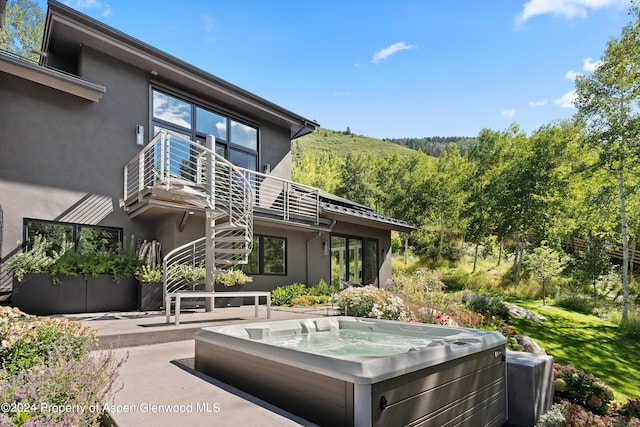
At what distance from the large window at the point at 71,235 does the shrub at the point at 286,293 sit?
4.04 m

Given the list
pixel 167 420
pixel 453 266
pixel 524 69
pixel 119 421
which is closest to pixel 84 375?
pixel 119 421

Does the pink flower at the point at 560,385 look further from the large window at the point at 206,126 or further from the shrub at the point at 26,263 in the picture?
the large window at the point at 206,126

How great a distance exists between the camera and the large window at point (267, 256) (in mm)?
11047

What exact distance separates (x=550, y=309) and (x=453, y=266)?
974 centimetres

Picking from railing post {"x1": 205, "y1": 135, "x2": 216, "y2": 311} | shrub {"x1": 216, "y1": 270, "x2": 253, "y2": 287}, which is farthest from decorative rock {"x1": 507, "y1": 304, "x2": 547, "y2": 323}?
railing post {"x1": 205, "y1": 135, "x2": 216, "y2": 311}

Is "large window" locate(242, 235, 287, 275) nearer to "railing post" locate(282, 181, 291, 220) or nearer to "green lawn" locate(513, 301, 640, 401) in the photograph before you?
"railing post" locate(282, 181, 291, 220)

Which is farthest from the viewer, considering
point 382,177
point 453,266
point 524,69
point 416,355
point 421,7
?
point 382,177

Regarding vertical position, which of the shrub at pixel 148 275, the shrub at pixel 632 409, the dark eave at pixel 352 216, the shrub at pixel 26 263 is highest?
the dark eave at pixel 352 216

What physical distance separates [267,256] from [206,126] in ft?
13.1

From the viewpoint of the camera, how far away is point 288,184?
11.7 m

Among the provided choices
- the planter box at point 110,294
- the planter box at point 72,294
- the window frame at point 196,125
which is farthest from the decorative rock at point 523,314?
the planter box at point 72,294

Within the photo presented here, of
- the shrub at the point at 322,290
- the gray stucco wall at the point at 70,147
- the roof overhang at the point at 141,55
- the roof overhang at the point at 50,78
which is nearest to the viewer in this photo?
the roof overhang at the point at 50,78

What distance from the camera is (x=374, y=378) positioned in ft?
8.16

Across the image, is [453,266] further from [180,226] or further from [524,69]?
[180,226]
